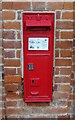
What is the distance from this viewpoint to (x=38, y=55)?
2.62 m

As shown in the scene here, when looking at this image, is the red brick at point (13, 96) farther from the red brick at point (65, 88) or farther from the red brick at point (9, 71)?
the red brick at point (65, 88)

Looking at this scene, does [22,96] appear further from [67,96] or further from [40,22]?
[40,22]

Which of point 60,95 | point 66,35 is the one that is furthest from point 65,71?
point 66,35

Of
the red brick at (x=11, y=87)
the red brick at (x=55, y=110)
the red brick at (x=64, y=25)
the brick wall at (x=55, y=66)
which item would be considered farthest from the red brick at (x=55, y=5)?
the red brick at (x=55, y=110)

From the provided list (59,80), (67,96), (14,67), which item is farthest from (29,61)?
(67,96)

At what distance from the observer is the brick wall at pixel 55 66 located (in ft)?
8.39

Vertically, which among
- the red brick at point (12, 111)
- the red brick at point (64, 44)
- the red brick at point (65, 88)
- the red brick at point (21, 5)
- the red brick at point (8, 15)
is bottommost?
the red brick at point (12, 111)

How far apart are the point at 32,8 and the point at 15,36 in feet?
1.06

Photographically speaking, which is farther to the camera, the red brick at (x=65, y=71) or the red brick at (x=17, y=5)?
the red brick at (x=65, y=71)

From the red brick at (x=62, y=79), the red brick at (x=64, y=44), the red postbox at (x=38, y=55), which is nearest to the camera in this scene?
the red postbox at (x=38, y=55)

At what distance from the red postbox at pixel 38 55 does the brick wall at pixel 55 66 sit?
0.21 feet

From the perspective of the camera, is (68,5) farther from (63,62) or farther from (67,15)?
(63,62)

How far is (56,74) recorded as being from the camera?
8.95 feet

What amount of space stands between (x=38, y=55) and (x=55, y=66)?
224 mm
